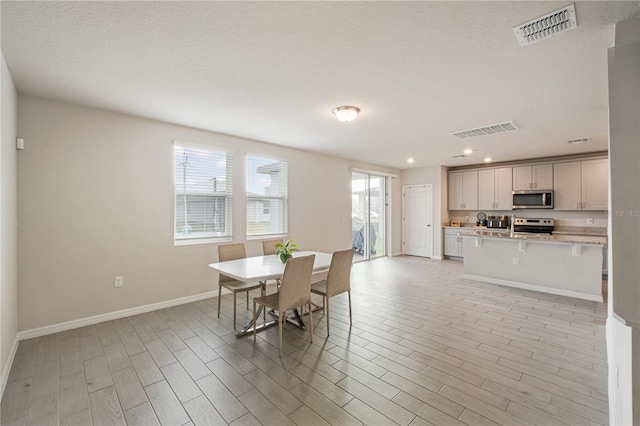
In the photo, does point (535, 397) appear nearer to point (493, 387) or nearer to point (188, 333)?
point (493, 387)

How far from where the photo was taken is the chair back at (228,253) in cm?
371

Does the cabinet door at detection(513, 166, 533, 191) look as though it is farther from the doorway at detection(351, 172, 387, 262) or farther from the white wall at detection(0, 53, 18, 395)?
the white wall at detection(0, 53, 18, 395)

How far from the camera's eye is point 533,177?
6.54m

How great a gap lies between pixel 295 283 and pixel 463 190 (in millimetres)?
6512

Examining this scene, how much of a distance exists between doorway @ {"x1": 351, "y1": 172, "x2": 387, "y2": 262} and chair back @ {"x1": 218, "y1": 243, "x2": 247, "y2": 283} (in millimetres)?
3609

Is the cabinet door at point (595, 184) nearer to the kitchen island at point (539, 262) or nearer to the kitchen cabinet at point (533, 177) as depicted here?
the kitchen cabinet at point (533, 177)

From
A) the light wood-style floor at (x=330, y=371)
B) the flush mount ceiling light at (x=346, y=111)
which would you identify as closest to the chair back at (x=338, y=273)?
the light wood-style floor at (x=330, y=371)

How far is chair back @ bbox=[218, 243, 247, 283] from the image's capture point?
146 inches

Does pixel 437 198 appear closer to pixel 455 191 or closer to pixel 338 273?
pixel 455 191

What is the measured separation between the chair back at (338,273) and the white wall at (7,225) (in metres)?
2.72

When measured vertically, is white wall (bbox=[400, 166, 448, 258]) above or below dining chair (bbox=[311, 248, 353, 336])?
above

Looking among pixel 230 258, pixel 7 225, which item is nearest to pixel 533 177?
pixel 230 258

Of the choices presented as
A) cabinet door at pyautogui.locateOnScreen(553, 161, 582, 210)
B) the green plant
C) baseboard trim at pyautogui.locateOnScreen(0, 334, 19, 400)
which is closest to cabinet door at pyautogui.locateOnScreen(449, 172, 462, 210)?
cabinet door at pyautogui.locateOnScreen(553, 161, 582, 210)

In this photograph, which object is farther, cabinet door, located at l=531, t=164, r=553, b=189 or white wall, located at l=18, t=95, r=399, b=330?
cabinet door, located at l=531, t=164, r=553, b=189
